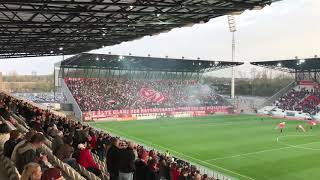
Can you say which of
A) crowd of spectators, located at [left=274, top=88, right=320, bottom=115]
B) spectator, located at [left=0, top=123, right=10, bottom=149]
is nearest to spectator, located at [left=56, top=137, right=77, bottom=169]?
spectator, located at [left=0, top=123, right=10, bottom=149]

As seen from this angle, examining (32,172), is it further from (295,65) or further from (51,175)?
(295,65)

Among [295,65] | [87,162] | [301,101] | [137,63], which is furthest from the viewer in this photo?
[137,63]

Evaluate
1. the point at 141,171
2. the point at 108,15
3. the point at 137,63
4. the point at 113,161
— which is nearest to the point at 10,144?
the point at 113,161

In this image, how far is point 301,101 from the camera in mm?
64250

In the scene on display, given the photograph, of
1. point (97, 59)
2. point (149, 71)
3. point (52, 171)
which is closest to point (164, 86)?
point (149, 71)

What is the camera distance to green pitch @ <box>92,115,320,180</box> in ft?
84.2

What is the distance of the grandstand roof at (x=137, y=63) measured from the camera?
59031 millimetres

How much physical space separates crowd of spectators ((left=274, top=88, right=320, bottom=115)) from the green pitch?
11.2m

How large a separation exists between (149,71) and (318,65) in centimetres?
2770

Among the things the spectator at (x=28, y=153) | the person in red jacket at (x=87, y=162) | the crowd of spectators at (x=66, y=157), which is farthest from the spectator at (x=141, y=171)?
the spectator at (x=28, y=153)

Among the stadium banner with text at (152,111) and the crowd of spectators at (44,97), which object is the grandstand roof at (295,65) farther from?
the crowd of spectators at (44,97)

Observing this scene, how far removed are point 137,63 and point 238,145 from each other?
34.1 meters

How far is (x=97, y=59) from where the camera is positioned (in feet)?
194

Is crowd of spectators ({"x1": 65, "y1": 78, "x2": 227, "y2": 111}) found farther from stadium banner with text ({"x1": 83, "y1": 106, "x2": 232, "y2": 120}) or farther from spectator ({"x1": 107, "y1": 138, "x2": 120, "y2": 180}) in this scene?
spectator ({"x1": 107, "y1": 138, "x2": 120, "y2": 180})
